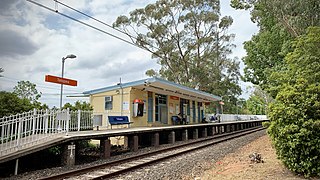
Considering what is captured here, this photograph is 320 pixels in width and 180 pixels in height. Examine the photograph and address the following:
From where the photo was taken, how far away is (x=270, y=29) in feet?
58.7

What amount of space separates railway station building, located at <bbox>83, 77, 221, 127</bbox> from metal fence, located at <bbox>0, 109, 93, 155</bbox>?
5430 mm

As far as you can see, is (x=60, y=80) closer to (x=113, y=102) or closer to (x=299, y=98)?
(x=113, y=102)

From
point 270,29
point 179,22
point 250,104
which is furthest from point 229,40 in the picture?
point 250,104

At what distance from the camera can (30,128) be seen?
825 centimetres

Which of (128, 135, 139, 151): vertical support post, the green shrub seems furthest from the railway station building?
the green shrub

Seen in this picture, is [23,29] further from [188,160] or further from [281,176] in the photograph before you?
[281,176]

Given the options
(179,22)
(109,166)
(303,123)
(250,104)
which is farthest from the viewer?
(250,104)

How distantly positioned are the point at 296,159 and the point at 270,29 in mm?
13938

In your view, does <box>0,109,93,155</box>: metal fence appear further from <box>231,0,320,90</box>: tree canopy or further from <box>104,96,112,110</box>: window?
<box>231,0,320,90</box>: tree canopy

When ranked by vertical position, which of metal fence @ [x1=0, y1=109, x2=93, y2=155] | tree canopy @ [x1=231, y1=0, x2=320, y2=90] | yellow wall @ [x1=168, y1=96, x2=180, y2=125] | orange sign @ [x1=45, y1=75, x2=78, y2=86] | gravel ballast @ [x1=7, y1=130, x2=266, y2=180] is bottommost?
gravel ballast @ [x1=7, y1=130, x2=266, y2=180]

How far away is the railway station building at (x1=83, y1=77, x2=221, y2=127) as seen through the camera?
16.7 metres

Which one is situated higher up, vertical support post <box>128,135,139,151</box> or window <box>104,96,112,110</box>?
window <box>104,96,112,110</box>

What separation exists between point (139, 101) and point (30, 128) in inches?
359

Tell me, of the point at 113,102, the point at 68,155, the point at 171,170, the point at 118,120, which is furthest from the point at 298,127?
the point at 113,102
